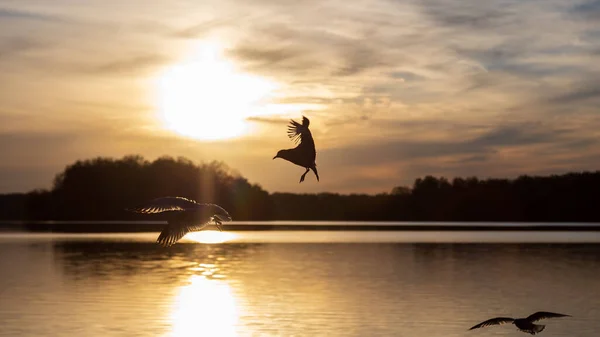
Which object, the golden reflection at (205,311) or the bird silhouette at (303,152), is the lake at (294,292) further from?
the bird silhouette at (303,152)

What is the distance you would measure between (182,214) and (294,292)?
130 ft

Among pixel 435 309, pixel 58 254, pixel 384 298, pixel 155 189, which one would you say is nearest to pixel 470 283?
pixel 384 298

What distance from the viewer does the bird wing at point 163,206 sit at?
38.9ft

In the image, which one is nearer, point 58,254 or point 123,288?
point 123,288

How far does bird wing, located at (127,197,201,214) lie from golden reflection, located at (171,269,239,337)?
26869 millimetres

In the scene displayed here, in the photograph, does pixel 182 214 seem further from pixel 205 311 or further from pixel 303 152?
pixel 205 311

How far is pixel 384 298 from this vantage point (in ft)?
165

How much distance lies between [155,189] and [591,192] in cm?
8517

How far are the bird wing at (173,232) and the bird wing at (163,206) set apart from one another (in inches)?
53.5

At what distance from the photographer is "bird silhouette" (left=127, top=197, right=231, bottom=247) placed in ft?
39.7

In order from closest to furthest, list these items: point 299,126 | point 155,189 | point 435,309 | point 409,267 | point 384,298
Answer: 1. point 299,126
2. point 435,309
3. point 384,298
4. point 409,267
5. point 155,189

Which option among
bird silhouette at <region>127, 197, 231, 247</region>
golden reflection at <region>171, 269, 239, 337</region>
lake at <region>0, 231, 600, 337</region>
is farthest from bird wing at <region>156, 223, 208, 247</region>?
golden reflection at <region>171, 269, 239, 337</region>

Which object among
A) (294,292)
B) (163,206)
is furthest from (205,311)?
(163,206)

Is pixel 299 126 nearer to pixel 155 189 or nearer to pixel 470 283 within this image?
pixel 470 283
